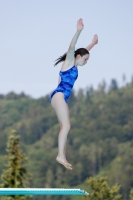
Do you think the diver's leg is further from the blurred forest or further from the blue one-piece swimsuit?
the blurred forest

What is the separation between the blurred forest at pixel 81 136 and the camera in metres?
147

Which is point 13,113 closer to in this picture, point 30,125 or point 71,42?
point 30,125

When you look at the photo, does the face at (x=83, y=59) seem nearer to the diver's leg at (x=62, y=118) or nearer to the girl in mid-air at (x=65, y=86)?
the girl in mid-air at (x=65, y=86)

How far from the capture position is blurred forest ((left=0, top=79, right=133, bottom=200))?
482 ft

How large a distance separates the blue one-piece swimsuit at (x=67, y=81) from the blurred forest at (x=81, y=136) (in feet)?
389

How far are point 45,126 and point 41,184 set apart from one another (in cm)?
4049

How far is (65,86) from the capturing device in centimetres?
1082

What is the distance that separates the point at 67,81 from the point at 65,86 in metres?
0.07

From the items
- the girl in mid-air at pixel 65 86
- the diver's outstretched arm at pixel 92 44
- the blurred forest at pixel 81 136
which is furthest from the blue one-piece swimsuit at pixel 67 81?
the blurred forest at pixel 81 136

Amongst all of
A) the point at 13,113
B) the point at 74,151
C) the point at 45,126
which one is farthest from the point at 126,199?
the point at 13,113

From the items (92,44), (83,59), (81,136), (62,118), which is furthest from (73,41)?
(81,136)

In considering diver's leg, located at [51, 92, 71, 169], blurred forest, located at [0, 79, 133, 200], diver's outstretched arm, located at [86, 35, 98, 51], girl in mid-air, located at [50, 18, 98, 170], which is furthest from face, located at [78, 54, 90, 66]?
blurred forest, located at [0, 79, 133, 200]

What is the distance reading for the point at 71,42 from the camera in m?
10.8

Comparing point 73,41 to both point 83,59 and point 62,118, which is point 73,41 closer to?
point 83,59
